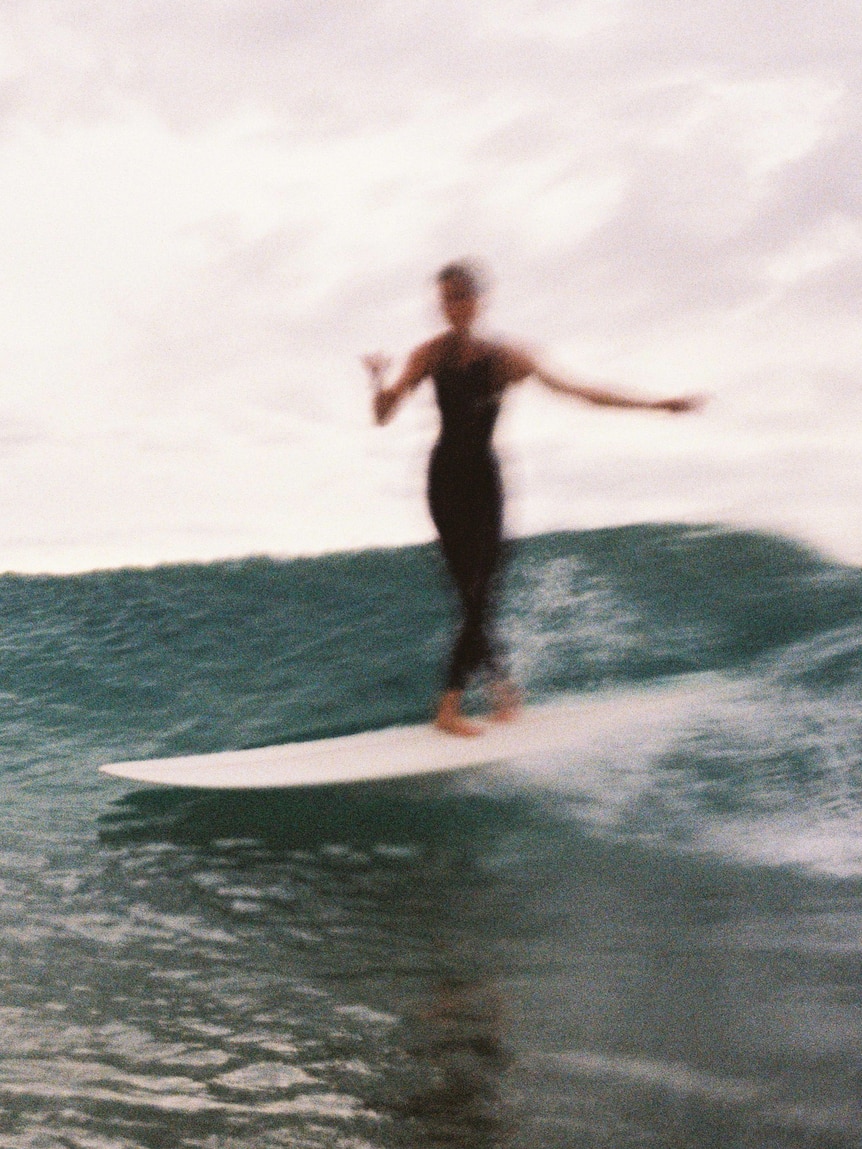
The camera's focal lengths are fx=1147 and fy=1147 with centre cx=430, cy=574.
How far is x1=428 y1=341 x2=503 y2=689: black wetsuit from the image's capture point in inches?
165

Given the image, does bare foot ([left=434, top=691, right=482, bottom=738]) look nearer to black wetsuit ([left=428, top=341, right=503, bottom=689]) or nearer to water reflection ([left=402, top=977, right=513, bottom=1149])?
black wetsuit ([left=428, top=341, right=503, bottom=689])

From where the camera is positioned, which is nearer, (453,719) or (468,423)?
(468,423)

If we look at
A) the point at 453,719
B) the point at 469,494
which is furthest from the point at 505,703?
the point at 469,494

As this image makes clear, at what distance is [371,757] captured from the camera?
15.5 ft

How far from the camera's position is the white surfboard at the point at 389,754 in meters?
4.47

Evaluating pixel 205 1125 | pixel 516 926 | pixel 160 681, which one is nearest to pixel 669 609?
pixel 160 681

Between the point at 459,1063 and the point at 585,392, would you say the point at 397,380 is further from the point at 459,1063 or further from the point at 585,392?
the point at 459,1063

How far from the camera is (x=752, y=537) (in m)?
10.3

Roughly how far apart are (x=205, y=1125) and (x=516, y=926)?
127cm

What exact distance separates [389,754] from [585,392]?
167 cm

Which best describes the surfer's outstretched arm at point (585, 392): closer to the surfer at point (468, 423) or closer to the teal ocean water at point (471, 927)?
the surfer at point (468, 423)

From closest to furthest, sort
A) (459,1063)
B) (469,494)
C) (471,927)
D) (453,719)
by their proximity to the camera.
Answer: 1. (459,1063)
2. (471,927)
3. (469,494)
4. (453,719)

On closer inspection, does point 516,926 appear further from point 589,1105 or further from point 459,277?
point 459,277

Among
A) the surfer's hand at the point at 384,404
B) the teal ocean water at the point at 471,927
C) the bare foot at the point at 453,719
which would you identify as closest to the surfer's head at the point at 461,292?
the surfer's hand at the point at 384,404
